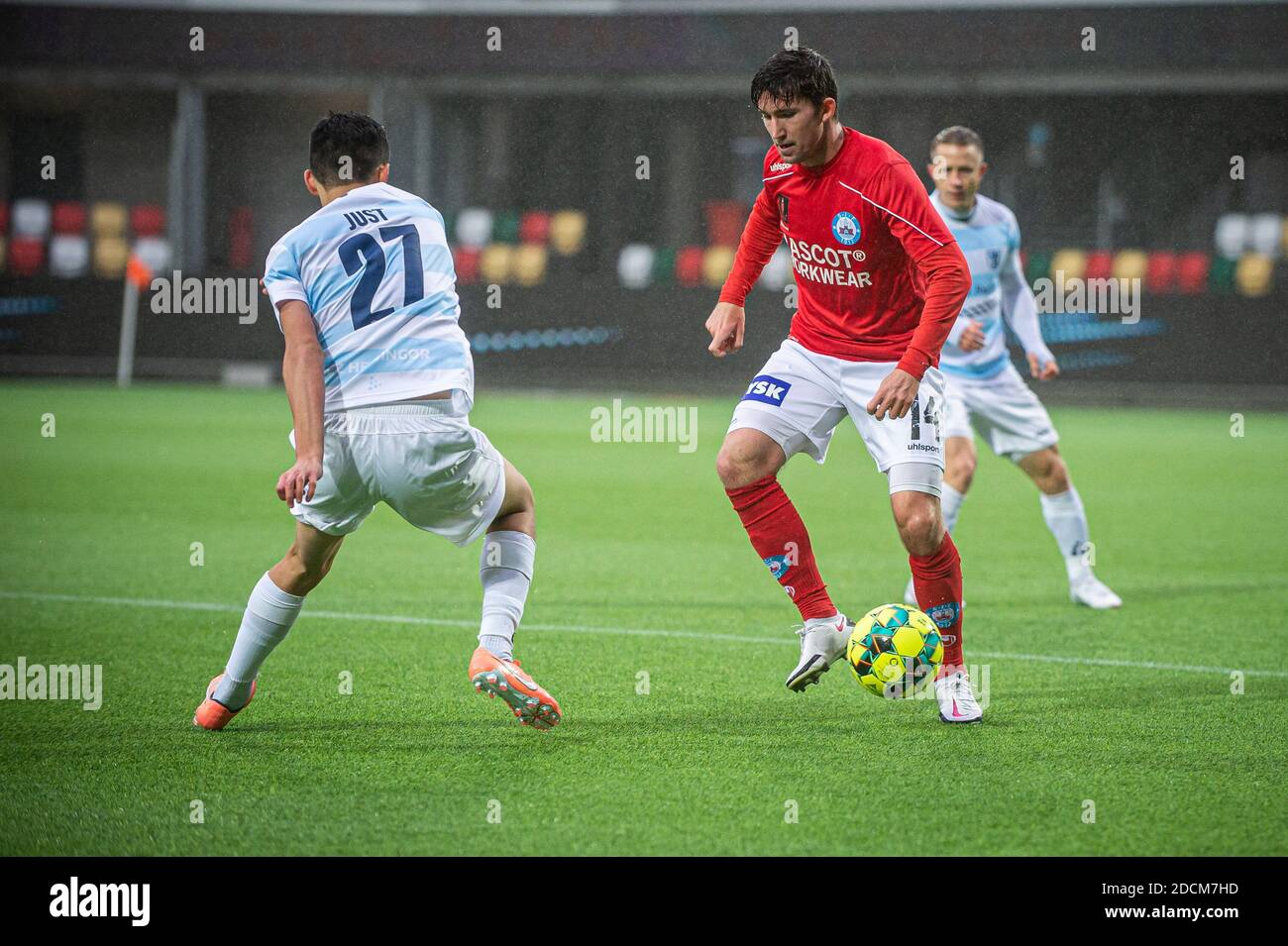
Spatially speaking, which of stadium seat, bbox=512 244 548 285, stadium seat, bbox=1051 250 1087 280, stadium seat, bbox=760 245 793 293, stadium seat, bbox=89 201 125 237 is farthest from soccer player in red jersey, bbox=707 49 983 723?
stadium seat, bbox=89 201 125 237

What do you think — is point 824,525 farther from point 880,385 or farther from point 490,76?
point 490,76

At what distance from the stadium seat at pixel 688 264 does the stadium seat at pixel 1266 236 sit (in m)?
8.47

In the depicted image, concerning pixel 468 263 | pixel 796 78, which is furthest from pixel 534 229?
pixel 796 78

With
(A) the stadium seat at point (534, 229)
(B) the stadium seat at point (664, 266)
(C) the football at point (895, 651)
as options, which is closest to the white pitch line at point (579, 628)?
(C) the football at point (895, 651)

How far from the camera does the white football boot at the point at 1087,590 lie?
295 inches

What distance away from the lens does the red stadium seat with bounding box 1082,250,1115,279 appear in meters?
23.2

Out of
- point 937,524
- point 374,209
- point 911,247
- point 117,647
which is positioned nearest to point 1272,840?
point 937,524

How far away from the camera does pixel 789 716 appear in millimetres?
5207

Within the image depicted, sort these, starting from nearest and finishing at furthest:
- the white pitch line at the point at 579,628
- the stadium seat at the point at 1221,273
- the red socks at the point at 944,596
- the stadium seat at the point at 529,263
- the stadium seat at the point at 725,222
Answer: the red socks at the point at 944,596 < the white pitch line at the point at 579,628 < the stadium seat at the point at 1221,273 < the stadium seat at the point at 529,263 < the stadium seat at the point at 725,222

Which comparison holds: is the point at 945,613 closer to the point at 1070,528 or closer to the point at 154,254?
the point at 1070,528

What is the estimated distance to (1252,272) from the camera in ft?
75.6

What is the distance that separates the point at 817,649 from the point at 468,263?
802 inches

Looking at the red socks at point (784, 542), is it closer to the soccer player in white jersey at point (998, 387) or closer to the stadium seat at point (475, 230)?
the soccer player in white jersey at point (998, 387)

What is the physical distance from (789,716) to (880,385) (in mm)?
1158
